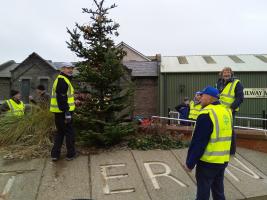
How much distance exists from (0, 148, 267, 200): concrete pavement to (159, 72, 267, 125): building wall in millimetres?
13416

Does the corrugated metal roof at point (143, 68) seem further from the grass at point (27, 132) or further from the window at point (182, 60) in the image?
the grass at point (27, 132)

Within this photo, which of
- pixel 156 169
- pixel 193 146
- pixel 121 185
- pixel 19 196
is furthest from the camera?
pixel 156 169

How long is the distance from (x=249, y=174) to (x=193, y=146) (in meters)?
2.66

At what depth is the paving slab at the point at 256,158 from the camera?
6.61 m

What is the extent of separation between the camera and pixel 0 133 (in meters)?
7.69

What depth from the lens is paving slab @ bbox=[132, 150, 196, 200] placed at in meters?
5.31

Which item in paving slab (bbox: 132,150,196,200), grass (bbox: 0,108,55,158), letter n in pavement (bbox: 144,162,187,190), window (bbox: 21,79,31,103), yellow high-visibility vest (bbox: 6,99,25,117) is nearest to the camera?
paving slab (bbox: 132,150,196,200)

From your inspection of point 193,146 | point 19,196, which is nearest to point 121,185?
point 19,196

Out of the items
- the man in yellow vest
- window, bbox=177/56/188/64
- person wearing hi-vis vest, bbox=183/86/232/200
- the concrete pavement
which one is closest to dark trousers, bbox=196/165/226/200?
person wearing hi-vis vest, bbox=183/86/232/200

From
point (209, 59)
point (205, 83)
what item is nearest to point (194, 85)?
point (205, 83)

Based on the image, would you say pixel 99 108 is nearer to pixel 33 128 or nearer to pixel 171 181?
pixel 33 128

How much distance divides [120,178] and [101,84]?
2278 mm

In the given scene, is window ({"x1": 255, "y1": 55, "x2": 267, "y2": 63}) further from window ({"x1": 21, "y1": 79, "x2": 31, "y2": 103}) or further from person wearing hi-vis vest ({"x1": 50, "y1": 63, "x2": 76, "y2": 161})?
person wearing hi-vis vest ({"x1": 50, "y1": 63, "x2": 76, "y2": 161})

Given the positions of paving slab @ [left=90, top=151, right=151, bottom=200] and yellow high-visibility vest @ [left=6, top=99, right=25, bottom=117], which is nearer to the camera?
paving slab @ [left=90, top=151, right=151, bottom=200]
